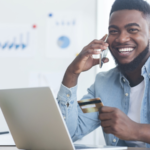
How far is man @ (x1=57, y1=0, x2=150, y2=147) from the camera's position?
113 cm

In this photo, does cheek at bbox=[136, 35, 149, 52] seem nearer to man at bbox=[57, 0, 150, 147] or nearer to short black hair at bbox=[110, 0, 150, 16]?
man at bbox=[57, 0, 150, 147]

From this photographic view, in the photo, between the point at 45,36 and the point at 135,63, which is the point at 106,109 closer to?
the point at 135,63

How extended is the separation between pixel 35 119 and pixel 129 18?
804 millimetres

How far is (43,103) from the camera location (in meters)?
0.62

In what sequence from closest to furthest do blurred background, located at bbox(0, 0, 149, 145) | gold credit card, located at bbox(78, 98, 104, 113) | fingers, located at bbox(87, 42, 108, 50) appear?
1. gold credit card, located at bbox(78, 98, 104, 113)
2. fingers, located at bbox(87, 42, 108, 50)
3. blurred background, located at bbox(0, 0, 149, 145)

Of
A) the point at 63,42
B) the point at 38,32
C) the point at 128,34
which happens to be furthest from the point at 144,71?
the point at 38,32

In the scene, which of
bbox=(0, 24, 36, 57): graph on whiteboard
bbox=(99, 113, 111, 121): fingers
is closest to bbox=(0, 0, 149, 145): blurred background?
bbox=(0, 24, 36, 57): graph on whiteboard

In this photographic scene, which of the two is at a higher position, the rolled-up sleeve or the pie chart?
the pie chart

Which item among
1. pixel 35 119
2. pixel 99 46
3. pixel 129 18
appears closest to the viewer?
pixel 35 119

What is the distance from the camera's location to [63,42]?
190cm

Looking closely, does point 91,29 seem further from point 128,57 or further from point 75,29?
point 128,57

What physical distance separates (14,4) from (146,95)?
128 cm

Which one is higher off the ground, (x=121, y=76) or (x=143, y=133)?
(x=121, y=76)

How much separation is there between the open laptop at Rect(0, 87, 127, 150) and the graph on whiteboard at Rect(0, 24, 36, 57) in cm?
117
